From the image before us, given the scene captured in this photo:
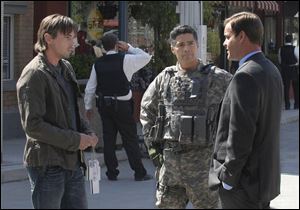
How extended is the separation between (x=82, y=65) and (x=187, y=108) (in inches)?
337

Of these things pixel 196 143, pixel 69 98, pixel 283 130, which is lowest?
pixel 283 130

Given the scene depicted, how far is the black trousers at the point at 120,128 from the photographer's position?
9820 mm

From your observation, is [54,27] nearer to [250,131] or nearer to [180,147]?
[180,147]

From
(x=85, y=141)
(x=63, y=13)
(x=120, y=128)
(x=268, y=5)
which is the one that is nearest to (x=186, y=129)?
(x=85, y=141)

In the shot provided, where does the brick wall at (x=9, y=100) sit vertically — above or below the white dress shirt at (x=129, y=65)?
below

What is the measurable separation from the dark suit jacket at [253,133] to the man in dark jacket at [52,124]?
1.04m

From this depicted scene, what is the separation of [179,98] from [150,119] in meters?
0.33

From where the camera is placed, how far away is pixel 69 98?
4934mm

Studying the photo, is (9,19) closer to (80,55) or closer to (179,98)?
(80,55)

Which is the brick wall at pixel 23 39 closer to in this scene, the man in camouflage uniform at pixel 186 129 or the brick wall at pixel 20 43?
the brick wall at pixel 20 43

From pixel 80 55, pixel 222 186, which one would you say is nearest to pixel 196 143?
pixel 222 186

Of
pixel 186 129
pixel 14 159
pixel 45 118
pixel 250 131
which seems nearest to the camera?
pixel 250 131

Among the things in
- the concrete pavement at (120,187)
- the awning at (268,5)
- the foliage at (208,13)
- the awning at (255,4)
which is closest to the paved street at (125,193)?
the concrete pavement at (120,187)

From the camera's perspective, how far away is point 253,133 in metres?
4.30
